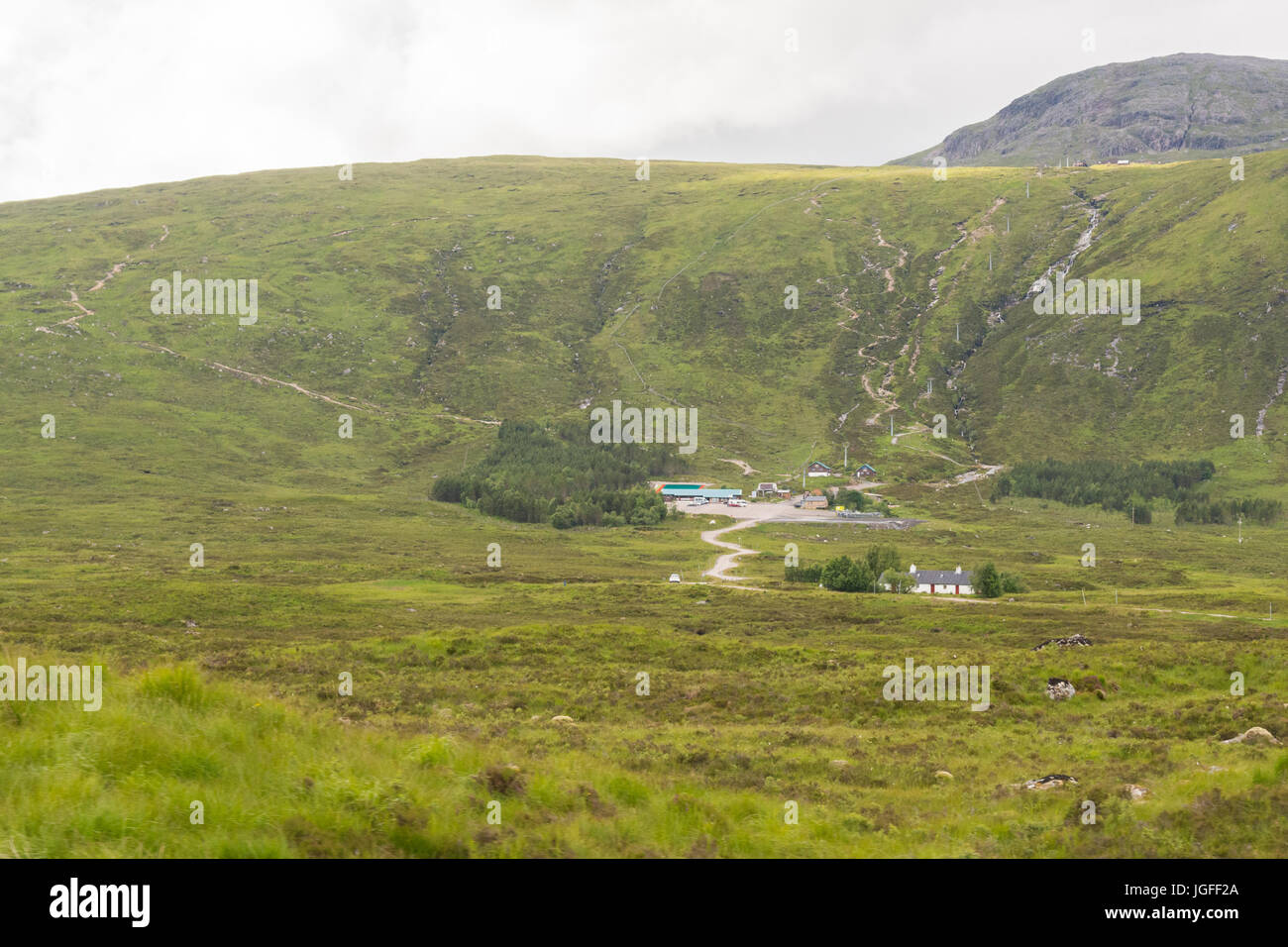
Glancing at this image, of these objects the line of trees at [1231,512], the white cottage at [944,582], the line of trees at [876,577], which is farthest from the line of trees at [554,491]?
the line of trees at [1231,512]

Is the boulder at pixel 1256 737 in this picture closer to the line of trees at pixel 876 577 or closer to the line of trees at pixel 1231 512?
the line of trees at pixel 876 577

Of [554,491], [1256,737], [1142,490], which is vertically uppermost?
[1256,737]

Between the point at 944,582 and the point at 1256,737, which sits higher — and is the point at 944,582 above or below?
below

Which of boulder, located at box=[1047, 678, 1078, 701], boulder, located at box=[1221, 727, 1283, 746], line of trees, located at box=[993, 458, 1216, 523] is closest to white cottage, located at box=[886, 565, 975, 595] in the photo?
boulder, located at box=[1047, 678, 1078, 701]

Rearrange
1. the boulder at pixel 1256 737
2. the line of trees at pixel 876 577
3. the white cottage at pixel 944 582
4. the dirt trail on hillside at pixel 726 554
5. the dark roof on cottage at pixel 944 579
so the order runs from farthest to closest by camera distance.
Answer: the dirt trail on hillside at pixel 726 554, the dark roof on cottage at pixel 944 579, the white cottage at pixel 944 582, the line of trees at pixel 876 577, the boulder at pixel 1256 737

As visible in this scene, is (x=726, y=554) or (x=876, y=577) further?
(x=726, y=554)

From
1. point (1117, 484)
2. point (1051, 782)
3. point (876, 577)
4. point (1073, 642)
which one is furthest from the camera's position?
point (1117, 484)

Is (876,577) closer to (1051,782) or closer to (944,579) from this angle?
(944,579)

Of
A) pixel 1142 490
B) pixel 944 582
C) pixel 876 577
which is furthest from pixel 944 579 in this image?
pixel 1142 490

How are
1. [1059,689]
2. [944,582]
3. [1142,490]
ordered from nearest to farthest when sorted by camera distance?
[1059,689], [944,582], [1142,490]

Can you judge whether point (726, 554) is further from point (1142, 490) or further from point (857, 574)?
point (1142, 490)

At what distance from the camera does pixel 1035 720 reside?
32625 millimetres
